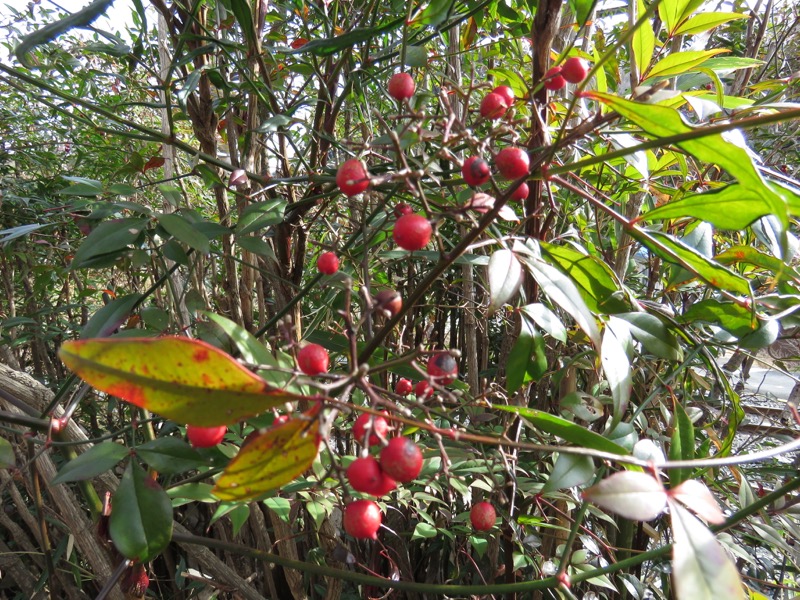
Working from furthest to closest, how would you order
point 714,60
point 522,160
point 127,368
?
point 714,60 → point 522,160 → point 127,368

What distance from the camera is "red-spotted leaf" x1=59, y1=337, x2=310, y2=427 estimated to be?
264 mm

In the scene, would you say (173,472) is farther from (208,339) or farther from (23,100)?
(23,100)

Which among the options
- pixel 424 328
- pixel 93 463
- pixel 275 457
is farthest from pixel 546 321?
pixel 424 328

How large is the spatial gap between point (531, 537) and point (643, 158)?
0.55 m

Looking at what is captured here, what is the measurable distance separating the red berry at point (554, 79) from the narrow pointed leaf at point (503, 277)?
0.70 ft

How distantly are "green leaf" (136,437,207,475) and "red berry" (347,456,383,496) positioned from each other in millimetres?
206

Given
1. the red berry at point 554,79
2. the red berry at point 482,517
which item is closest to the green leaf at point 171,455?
the red berry at point 482,517

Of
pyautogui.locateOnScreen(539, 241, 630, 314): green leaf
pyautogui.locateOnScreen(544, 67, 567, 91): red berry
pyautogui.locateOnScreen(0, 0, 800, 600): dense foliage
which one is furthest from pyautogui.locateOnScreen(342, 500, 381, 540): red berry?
pyautogui.locateOnScreen(544, 67, 567, 91): red berry

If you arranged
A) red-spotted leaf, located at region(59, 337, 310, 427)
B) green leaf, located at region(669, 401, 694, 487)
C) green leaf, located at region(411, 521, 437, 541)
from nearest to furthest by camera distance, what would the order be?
red-spotted leaf, located at region(59, 337, 310, 427) → green leaf, located at region(669, 401, 694, 487) → green leaf, located at region(411, 521, 437, 541)

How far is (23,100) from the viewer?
2.08 metres

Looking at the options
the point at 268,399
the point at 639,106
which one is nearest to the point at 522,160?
the point at 639,106

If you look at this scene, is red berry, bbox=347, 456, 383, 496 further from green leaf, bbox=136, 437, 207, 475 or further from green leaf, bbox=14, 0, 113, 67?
green leaf, bbox=14, 0, 113, 67

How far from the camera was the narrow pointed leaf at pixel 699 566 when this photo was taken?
0.28 m

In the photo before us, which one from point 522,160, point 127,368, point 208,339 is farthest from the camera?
point 208,339
